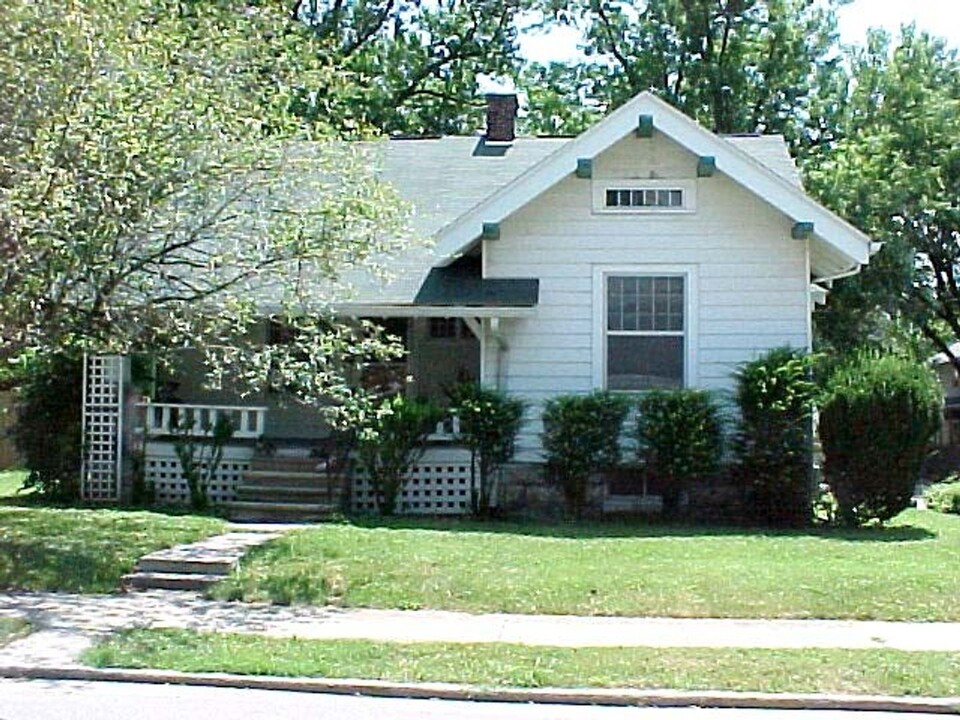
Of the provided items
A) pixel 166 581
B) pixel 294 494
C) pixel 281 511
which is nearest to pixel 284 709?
pixel 166 581

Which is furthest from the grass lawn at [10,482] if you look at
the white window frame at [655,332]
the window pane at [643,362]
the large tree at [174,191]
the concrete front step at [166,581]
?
the window pane at [643,362]

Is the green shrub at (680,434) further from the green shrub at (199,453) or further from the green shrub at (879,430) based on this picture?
the green shrub at (199,453)

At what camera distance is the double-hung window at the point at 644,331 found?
1786 centimetres

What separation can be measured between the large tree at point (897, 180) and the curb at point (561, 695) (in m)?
22.6

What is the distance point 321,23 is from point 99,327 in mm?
23597

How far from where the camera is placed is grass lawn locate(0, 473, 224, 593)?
1230 centimetres

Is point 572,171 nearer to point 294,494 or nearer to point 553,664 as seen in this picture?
point 294,494

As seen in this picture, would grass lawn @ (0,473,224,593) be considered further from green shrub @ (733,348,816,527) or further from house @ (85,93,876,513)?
green shrub @ (733,348,816,527)

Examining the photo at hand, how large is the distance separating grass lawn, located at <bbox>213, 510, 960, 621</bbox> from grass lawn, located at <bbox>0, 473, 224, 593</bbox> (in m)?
1.28

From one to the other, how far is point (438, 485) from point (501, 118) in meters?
8.24

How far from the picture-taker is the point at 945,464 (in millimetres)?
40938

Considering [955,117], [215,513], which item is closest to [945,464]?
[955,117]

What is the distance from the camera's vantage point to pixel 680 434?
16.6m

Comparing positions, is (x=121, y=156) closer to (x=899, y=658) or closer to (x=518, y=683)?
(x=518, y=683)
